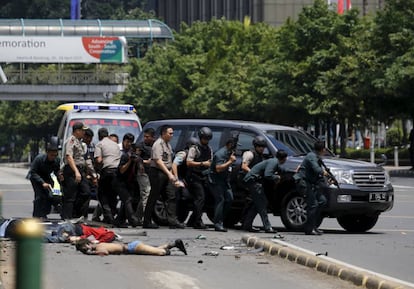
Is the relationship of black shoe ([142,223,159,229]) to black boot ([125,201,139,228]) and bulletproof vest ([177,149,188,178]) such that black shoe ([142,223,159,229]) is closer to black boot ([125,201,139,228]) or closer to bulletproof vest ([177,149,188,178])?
black boot ([125,201,139,228])

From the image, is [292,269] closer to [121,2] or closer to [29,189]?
[29,189]

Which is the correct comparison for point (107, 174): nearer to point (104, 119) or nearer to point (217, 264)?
point (217, 264)

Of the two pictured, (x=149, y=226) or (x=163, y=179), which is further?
(x=149, y=226)

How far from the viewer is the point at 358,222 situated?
783 inches

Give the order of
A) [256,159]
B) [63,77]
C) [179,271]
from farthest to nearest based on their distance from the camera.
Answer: [63,77], [256,159], [179,271]

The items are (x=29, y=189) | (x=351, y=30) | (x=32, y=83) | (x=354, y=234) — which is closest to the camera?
(x=354, y=234)

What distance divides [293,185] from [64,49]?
215 ft

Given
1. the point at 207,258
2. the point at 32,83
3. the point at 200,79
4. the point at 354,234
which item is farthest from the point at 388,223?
the point at 32,83

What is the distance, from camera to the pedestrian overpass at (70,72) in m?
82.0

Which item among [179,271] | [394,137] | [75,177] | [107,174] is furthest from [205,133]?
[394,137]

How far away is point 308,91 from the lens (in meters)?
56.2

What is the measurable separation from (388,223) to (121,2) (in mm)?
117880

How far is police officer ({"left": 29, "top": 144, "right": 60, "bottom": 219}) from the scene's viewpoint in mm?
19188

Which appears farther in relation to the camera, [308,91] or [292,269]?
[308,91]
